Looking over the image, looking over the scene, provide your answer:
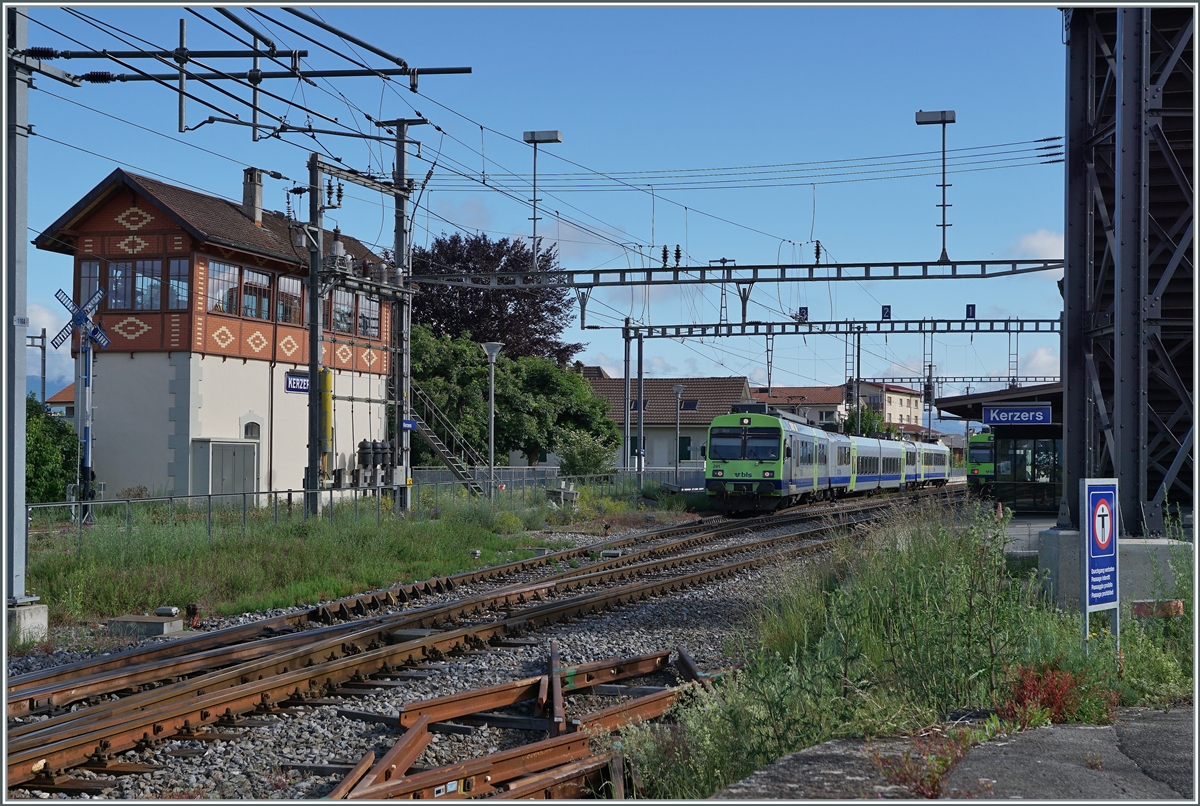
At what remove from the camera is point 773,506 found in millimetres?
31828

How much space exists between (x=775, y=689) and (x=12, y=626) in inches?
315

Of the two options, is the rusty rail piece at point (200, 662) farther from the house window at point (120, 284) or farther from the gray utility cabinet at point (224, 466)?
the house window at point (120, 284)

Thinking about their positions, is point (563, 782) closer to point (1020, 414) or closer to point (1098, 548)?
point (1098, 548)

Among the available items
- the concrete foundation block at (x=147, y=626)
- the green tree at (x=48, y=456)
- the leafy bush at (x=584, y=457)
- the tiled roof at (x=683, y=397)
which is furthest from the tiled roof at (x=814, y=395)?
the concrete foundation block at (x=147, y=626)

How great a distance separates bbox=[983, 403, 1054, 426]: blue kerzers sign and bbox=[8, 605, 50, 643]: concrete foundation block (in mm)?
16241

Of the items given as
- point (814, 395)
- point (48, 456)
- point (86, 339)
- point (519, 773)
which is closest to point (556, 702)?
point (519, 773)

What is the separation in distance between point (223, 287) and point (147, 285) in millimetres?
1790

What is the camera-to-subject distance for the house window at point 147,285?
89.4ft

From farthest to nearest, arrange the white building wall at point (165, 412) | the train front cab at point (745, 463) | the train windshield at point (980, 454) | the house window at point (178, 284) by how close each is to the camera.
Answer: the train windshield at point (980, 454) < the train front cab at point (745, 463) < the house window at point (178, 284) < the white building wall at point (165, 412)

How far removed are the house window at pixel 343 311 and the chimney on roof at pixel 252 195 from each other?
9.80 ft

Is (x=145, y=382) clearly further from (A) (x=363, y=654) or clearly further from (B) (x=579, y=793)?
(B) (x=579, y=793)

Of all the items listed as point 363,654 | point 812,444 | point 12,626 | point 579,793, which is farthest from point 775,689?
point 812,444

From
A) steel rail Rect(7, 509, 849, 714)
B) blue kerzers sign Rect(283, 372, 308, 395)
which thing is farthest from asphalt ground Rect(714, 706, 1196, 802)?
blue kerzers sign Rect(283, 372, 308, 395)

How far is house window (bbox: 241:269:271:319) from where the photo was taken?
Result: 2873cm
